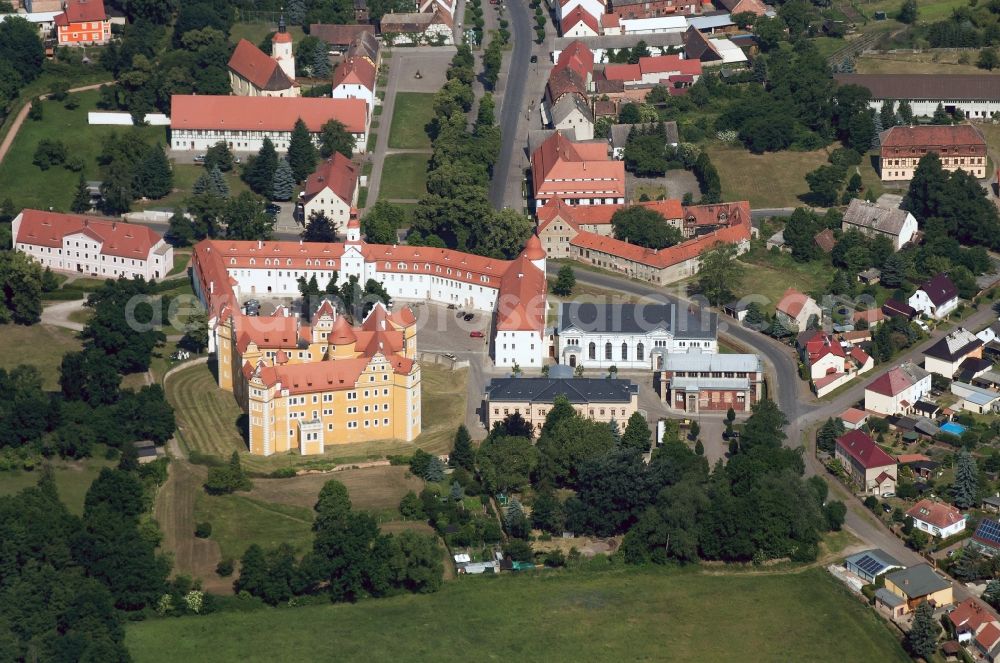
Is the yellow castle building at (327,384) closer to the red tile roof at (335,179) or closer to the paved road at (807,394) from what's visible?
the paved road at (807,394)

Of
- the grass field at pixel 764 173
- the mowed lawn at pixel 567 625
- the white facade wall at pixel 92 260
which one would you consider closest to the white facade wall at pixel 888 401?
the mowed lawn at pixel 567 625

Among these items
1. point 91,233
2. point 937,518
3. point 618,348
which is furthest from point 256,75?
point 937,518

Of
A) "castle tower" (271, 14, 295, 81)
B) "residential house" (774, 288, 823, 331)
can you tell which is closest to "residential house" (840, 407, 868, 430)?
"residential house" (774, 288, 823, 331)

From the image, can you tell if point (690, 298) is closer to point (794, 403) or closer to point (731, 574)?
point (794, 403)

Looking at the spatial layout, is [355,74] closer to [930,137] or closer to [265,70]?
[265,70]

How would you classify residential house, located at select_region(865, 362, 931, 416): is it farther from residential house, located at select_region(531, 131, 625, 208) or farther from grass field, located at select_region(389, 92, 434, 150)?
grass field, located at select_region(389, 92, 434, 150)

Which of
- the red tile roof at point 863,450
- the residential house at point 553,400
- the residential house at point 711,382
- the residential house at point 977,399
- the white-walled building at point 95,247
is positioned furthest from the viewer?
the white-walled building at point 95,247
